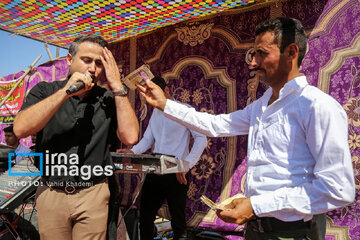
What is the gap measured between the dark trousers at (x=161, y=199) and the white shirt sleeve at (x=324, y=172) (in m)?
1.76

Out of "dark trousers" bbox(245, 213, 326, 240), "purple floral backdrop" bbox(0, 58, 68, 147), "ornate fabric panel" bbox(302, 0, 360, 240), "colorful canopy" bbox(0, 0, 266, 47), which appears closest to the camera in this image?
"dark trousers" bbox(245, 213, 326, 240)

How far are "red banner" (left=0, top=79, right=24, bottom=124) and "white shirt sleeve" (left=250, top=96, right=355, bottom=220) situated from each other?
21.4 feet

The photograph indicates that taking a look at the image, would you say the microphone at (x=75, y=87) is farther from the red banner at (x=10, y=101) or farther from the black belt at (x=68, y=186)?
the red banner at (x=10, y=101)

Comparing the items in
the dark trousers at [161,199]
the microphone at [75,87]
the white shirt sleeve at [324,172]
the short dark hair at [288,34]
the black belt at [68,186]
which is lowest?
the dark trousers at [161,199]

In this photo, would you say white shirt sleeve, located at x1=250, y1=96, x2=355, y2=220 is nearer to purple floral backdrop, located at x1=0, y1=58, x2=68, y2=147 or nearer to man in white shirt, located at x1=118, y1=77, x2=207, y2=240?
man in white shirt, located at x1=118, y1=77, x2=207, y2=240

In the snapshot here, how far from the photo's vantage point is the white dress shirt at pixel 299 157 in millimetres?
1036

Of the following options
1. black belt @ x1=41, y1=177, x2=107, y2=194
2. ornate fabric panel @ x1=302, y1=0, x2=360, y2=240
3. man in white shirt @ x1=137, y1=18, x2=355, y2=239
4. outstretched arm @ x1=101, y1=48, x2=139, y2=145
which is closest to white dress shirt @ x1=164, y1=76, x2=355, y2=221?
man in white shirt @ x1=137, y1=18, x2=355, y2=239

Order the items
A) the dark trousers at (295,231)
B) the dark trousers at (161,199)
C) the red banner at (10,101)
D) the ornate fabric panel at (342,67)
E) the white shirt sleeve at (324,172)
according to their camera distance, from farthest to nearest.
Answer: the red banner at (10,101) → the dark trousers at (161,199) → the ornate fabric panel at (342,67) → the dark trousers at (295,231) → the white shirt sleeve at (324,172)

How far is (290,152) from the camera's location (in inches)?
45.7

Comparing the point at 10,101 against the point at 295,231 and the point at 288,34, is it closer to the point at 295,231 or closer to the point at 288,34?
the point at 288,34

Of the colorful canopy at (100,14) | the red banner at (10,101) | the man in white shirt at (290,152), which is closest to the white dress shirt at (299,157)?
the man in white shirt at (290,152)

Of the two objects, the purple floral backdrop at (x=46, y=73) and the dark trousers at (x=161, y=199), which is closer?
A: the dark trousers at (x=161, y=199)

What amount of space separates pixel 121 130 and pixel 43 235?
685 mm

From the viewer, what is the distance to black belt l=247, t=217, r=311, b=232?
113 centimetres
